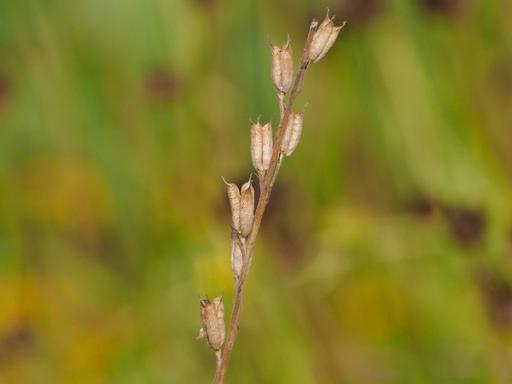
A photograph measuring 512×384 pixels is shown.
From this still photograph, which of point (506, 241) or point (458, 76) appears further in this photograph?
point (458, 76)

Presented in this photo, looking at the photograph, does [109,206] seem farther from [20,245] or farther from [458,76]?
[458,76]

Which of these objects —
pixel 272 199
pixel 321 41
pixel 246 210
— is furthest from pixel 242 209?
pixel 272 199

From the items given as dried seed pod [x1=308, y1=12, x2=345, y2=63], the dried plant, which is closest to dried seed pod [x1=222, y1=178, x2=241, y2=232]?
the dried plant

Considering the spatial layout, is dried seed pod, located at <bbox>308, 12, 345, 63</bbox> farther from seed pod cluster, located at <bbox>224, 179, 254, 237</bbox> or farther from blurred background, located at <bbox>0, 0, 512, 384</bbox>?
blurred background, located at <bbox>0, 0, 512, 384</bbox>

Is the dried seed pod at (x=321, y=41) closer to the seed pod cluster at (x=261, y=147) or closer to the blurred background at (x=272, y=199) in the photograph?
the seed pod cluster at (x=261, y=147)

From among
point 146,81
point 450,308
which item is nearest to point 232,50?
point 146,81

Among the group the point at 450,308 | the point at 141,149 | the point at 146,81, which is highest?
the point at 146,81

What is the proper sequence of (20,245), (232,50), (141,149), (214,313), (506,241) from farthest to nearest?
(232,50) < (141,149) < (20,245) < (506,241) < (214,313)

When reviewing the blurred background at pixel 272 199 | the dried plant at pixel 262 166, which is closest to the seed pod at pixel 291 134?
the dried plant at pixel 262 166
